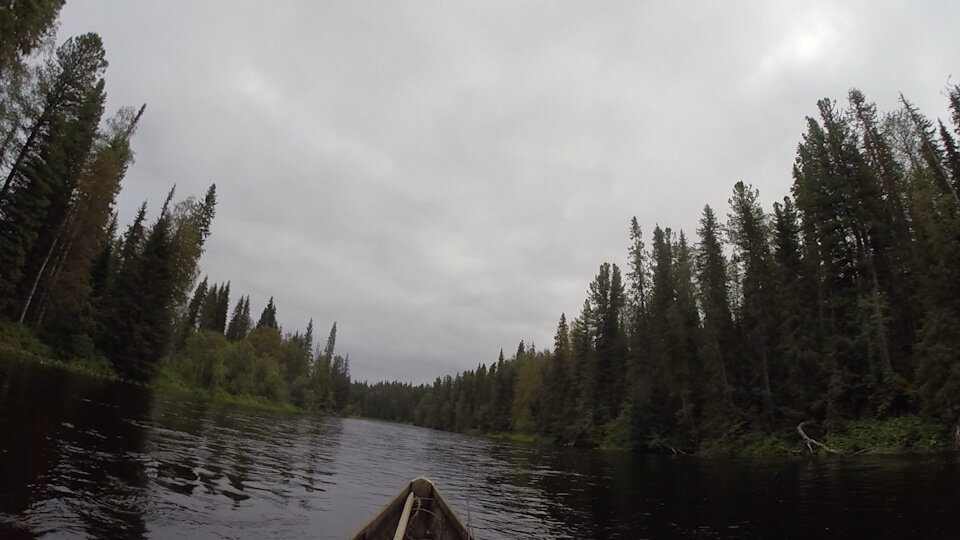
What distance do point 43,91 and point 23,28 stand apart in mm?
18088

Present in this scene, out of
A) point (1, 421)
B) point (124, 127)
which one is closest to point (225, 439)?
point (1, 421)

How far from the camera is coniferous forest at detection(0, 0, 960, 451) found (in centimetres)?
3250

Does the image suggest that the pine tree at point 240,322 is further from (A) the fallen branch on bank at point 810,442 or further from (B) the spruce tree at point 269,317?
(A) the fallen branch on bank at point 810,442

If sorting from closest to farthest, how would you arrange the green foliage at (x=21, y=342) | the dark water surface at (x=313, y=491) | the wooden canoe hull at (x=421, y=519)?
the wooden canoe hull at (x=421, y=519) → the dark water surface at (x=313, y=491) → the green foliage at (x=21, y=342)

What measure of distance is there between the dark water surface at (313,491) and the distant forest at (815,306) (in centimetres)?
1167

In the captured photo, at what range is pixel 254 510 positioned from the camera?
11461 millimetres

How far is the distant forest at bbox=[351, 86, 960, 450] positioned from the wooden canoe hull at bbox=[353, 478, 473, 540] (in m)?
32.1

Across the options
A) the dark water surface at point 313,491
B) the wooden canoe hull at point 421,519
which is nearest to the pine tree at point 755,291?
the dark water surface at point 313,491

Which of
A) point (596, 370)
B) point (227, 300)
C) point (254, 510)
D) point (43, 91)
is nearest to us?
point (254, 510)

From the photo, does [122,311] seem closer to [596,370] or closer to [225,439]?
[225,439]

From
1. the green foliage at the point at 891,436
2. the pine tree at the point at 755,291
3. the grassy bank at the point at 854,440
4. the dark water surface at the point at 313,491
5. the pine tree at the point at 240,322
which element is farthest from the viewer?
the pine tree at the point at 240,322

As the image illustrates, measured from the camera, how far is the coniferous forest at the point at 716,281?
3250 centimetres

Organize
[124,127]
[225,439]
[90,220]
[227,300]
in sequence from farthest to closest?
1. [227,300]
2. [124,127]
3. [90,220]
4. [225,439]

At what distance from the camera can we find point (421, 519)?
9.05 metres
